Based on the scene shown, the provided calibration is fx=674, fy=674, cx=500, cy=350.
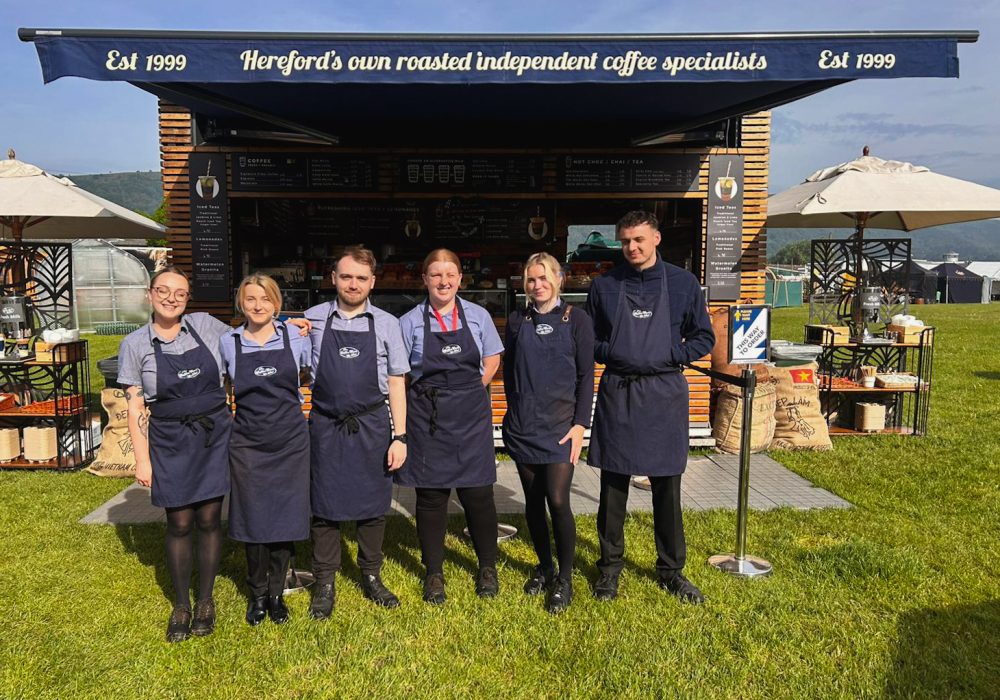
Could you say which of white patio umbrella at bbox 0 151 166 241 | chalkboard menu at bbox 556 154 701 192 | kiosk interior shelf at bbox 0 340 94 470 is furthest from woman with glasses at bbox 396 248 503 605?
white patio umbrella at bbox 0 151 166 241

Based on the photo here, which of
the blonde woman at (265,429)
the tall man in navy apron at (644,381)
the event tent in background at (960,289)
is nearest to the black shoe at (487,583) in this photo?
the tall man in navy apron at (644,381)

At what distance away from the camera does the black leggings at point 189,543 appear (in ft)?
Result: 9.93

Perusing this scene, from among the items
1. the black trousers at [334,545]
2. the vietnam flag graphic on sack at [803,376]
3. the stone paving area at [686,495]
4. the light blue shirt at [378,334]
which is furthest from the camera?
the vietnam flag graphic on sack at [803,376]

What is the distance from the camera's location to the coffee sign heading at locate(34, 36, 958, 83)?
3.92 metres

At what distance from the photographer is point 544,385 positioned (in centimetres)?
320

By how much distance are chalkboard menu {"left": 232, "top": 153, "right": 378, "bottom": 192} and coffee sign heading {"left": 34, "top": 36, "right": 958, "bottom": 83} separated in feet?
8.74

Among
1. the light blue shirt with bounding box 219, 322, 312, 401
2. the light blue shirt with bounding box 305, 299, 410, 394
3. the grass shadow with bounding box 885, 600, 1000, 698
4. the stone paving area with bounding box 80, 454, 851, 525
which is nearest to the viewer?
the grass shadow with bounding box 885, 600, 1000, 698

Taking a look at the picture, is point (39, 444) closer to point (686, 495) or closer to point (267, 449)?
point (267, 449)

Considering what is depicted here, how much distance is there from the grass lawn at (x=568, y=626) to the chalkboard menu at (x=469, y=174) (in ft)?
11.8

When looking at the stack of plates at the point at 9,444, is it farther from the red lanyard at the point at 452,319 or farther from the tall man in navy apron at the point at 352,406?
the red lanyard at the point at 452,319

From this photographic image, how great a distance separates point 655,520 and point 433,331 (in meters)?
1.45

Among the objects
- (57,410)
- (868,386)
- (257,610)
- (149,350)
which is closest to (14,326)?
(57,410)

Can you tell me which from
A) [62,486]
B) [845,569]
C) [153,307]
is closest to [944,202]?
[845,569]

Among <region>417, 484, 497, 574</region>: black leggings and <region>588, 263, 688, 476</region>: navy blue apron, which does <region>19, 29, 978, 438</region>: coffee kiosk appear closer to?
<region>588, 263, 688, 476</region>: navy blue apron
